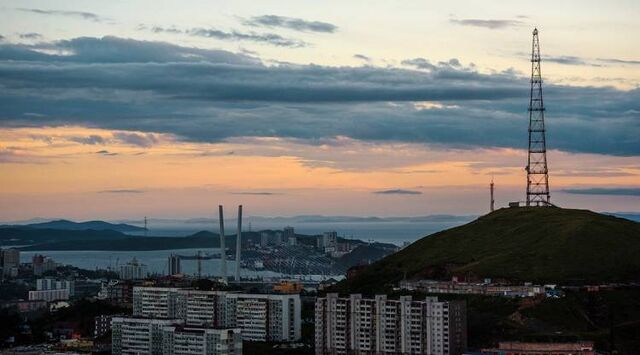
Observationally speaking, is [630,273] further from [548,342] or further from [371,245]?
[371,245]

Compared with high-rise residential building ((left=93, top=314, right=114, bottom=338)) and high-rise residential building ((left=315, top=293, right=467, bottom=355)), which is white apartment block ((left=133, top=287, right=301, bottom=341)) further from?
high-rise residential building ((left=315, top=293, right=467, bottom=355))

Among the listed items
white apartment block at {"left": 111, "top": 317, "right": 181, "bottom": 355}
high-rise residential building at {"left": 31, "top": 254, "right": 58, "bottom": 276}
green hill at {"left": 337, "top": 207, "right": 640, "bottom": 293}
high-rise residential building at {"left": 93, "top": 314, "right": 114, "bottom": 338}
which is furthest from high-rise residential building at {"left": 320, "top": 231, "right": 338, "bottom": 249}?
white apartment block at {"left": 111, "top": 317, "right": 181, "bottom": 355}

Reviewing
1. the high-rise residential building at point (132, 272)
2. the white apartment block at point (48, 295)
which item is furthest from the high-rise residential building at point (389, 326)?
the high-rise residential building at point (132, 272)

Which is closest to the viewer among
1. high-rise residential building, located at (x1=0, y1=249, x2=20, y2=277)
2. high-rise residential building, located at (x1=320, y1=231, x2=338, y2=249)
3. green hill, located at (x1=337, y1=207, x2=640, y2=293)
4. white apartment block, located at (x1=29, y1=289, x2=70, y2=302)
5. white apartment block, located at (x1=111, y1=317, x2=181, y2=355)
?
white apartment block, located at (x1=111, y1=317, x2=181, y2=355)

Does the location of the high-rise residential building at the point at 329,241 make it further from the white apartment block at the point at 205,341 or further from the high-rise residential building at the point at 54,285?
the white apartment block at the point at 205,341

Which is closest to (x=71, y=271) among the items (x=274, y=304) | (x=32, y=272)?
(x=32, y=272)
